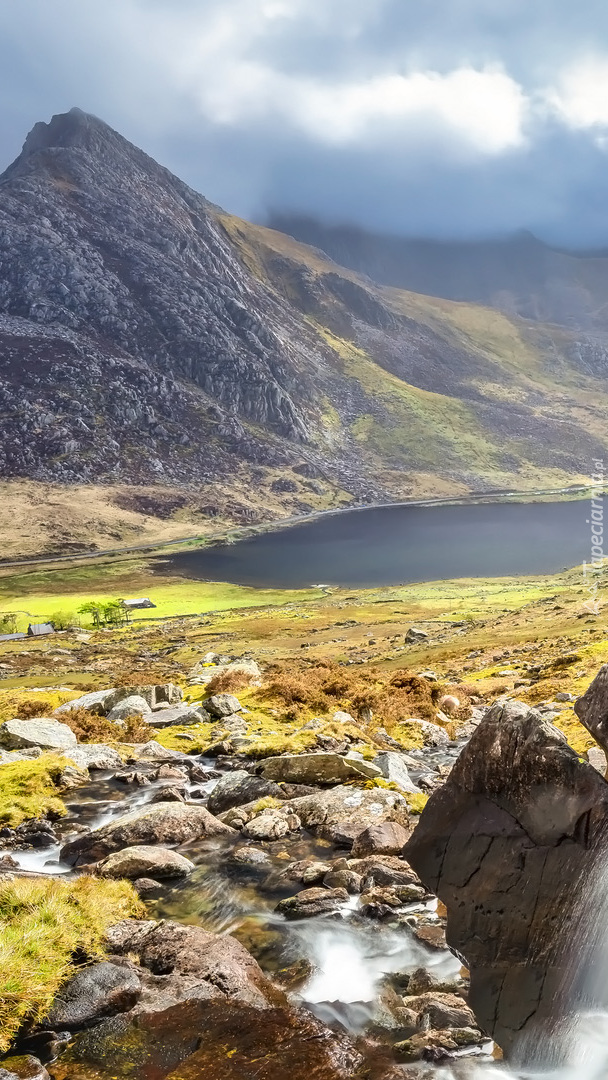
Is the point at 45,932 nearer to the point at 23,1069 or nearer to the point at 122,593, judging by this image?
the point at 23,1069

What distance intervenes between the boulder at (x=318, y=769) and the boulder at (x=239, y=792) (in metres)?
0.82

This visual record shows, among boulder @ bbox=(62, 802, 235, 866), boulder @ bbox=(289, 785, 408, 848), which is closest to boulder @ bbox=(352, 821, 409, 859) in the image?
boulder @ bbox=(289, 785, 408, 848)

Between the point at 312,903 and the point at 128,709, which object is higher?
the point at 312,903

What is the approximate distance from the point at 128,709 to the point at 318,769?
1618 centimetres

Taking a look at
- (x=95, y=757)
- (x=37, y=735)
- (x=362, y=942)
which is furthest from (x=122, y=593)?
(x=362, y=942)

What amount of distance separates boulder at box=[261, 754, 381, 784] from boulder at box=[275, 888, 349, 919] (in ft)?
26.7

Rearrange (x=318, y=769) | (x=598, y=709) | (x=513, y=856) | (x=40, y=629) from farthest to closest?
(x=40, y=629) < (x=318, y=769) < (x=598, y=709) < (x=513, y=856)

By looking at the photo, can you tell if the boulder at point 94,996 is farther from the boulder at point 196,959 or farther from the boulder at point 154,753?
the boulder at point 154,753

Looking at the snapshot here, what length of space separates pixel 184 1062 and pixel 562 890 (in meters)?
7.31

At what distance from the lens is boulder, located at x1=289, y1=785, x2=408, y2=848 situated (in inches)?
850

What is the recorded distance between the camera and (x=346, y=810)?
2283 cm

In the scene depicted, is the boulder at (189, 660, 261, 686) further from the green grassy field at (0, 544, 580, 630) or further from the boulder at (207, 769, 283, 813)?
the green grassy field at (0, 544, 580, 630)

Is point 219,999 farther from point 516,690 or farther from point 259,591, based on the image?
point 259,591

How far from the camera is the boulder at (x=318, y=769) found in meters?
26.2
